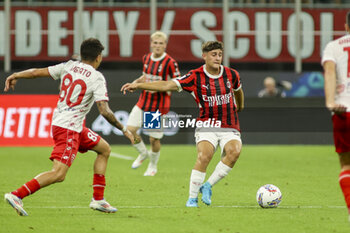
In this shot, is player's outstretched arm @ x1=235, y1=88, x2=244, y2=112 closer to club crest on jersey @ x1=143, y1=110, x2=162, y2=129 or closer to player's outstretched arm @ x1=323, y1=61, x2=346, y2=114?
player's outstretched arm @ x1=323, y1=61, x2=346, y2=114

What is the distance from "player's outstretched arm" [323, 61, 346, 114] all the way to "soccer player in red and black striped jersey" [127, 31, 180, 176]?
249 inches

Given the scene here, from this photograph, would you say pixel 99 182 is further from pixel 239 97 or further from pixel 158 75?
pixel 158 75

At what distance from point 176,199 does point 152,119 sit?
13.5ft

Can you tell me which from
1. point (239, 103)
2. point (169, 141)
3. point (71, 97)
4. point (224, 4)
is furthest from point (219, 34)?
point (71, 97)

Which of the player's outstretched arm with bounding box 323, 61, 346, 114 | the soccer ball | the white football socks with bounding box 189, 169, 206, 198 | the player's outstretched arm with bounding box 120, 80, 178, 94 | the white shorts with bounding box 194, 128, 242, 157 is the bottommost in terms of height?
the soccer ball

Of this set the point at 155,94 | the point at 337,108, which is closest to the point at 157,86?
the point at 337,108

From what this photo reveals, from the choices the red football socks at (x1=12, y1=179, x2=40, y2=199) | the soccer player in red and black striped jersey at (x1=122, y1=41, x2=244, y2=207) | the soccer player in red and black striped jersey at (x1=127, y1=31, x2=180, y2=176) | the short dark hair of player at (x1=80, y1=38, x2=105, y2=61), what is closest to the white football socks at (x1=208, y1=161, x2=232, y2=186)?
the soccer player in red and black striped jersey at (x1=122, y1=41, x2=244, y2=207)

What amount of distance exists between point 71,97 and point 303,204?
3.18m

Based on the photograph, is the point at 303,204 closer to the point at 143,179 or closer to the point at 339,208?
the point at 339,208

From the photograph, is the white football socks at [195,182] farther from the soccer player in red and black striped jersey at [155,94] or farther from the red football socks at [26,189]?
the soccer player in red and black striped jersey at [155,94]

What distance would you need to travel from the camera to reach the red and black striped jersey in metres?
12.8

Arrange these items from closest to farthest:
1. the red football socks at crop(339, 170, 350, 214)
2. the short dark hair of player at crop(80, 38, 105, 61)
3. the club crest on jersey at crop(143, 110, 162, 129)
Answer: the red football socks at crop(339, 170, 350, 214) → the short dark hair of player at crop(80, 38, 105, 61) → the club crest on jersey at crop(143, 110, 162, 129)

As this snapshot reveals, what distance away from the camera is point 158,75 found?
12.8 m

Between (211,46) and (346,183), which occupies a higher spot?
(211,46)
